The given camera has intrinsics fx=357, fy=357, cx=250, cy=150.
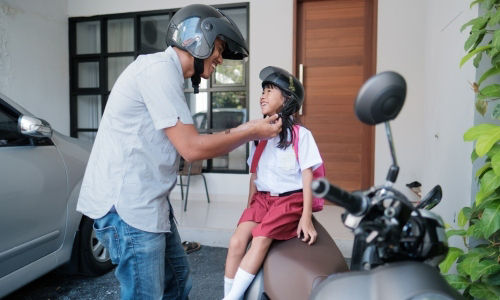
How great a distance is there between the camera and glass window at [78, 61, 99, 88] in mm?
6309

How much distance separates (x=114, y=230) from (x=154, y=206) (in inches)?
7.6

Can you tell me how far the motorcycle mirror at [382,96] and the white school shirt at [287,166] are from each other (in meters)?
1.05

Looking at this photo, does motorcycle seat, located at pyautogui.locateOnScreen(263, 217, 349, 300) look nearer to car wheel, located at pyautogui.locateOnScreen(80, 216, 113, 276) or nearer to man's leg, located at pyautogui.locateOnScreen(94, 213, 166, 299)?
man's leg, located at pyautogui.locateOnScreen(94, 213, 166, 299)

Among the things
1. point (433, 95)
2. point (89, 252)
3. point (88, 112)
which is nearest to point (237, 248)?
point (89, 252)

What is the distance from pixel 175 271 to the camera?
1.85m

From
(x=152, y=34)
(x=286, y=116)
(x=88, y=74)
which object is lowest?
(x=286, y=116)

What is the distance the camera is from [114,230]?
4.98 ft

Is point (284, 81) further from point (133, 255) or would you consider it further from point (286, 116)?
point (133, 255)

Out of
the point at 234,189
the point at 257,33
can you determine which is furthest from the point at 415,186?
the point at 257,33

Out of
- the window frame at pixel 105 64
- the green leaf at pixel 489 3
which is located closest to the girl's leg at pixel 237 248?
the green leaf at pixel 489 3

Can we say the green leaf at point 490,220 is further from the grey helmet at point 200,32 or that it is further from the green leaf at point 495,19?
the grey helmet at point 200,32

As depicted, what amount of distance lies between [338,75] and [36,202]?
13.3 ft

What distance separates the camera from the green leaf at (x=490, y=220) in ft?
4.80

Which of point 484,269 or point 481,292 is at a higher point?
point 484,269
